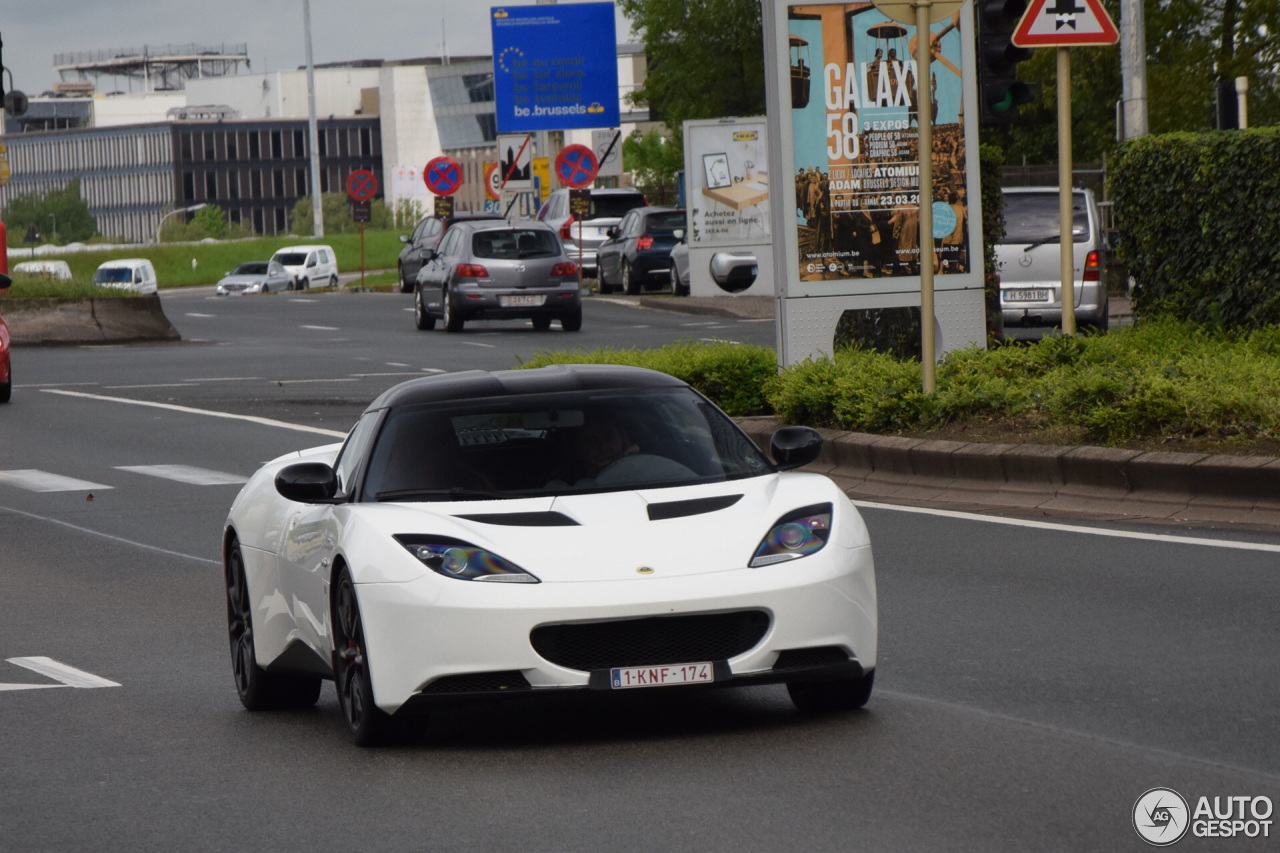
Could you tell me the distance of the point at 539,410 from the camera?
7.91 metres

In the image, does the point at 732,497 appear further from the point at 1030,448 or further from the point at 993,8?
the point at 993,8

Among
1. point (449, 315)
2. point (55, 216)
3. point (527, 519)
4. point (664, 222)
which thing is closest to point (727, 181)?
point (664, 222)

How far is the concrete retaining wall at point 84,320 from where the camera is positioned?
34.4 m

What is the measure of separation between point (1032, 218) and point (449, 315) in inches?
473

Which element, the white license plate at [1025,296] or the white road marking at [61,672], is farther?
the white license plate at [1025,296]

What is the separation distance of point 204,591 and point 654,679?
17.1ft

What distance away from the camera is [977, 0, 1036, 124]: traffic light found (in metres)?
16.7

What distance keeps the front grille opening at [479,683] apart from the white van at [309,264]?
76.3 meters

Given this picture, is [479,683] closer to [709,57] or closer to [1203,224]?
[1203,224]

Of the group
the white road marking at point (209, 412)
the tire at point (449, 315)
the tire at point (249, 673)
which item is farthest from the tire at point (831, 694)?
the tire at point (449, 315)

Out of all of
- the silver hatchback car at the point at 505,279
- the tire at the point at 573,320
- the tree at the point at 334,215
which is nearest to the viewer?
the silver hatchback car at the point at 505,279

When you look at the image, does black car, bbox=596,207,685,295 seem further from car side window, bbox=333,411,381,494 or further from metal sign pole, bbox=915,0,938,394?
car side window, bbox=333,411,381,494

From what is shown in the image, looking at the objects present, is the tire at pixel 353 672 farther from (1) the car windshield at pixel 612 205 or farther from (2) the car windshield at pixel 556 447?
(1) the car windshield at pixel 612 205

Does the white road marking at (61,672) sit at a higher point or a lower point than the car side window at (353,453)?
lower
